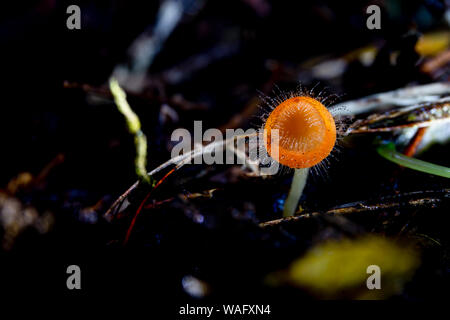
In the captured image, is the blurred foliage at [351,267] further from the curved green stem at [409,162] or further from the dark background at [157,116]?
the curved green stem at [409,162]

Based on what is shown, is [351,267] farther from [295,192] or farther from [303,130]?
[303,130]

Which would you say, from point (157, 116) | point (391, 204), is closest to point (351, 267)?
point (391, 204)

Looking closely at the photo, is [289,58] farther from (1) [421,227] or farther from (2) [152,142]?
(1) [421,227]

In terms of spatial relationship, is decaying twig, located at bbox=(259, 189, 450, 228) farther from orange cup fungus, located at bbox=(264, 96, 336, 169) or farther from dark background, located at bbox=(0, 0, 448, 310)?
orange cup fungus, located at bbox=(264, 96, 336, 169)

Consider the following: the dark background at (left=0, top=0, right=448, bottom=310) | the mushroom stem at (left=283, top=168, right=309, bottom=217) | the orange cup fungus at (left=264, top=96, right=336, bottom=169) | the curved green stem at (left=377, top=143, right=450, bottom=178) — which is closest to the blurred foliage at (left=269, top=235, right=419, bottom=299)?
the dark background at (left=0, top=0, right=448, bottom=310)

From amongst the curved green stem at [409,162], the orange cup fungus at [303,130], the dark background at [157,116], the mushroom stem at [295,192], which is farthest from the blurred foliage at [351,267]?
the orange cup fungus at [303,130]

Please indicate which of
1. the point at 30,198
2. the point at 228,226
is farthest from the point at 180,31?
the point at 228,226
